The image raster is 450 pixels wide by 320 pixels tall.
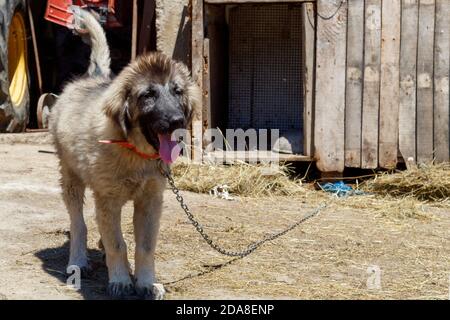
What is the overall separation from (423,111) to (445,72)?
1.54ft

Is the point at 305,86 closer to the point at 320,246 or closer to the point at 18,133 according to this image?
the point at 320,246

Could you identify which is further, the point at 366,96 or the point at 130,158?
the point at 366,96

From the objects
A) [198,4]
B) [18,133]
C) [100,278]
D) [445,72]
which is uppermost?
[198,4]

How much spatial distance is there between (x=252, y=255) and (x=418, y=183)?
290 centimetres

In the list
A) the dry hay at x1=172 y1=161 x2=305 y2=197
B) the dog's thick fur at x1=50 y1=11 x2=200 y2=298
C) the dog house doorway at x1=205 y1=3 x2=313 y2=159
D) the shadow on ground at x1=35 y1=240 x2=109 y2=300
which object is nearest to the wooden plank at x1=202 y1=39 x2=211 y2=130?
the dry hay at x1=172 y1=161 x2=305 y2=197

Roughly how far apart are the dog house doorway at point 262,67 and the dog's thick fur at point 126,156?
17.9 ft

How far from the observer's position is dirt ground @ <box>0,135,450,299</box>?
4941 mm

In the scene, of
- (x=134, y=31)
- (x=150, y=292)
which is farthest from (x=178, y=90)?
(x=134, y=31)

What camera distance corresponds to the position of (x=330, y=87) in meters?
8.45

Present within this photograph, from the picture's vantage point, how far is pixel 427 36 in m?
8.44

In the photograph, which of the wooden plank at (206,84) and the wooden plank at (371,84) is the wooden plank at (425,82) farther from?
the wooden plank at (206,84)

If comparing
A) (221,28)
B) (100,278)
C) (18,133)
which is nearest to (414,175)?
(221,28)

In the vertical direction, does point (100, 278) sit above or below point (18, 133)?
below

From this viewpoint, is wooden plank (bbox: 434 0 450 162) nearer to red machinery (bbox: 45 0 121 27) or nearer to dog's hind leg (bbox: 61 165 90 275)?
red machinery (bbox: 45 0 121 27)
